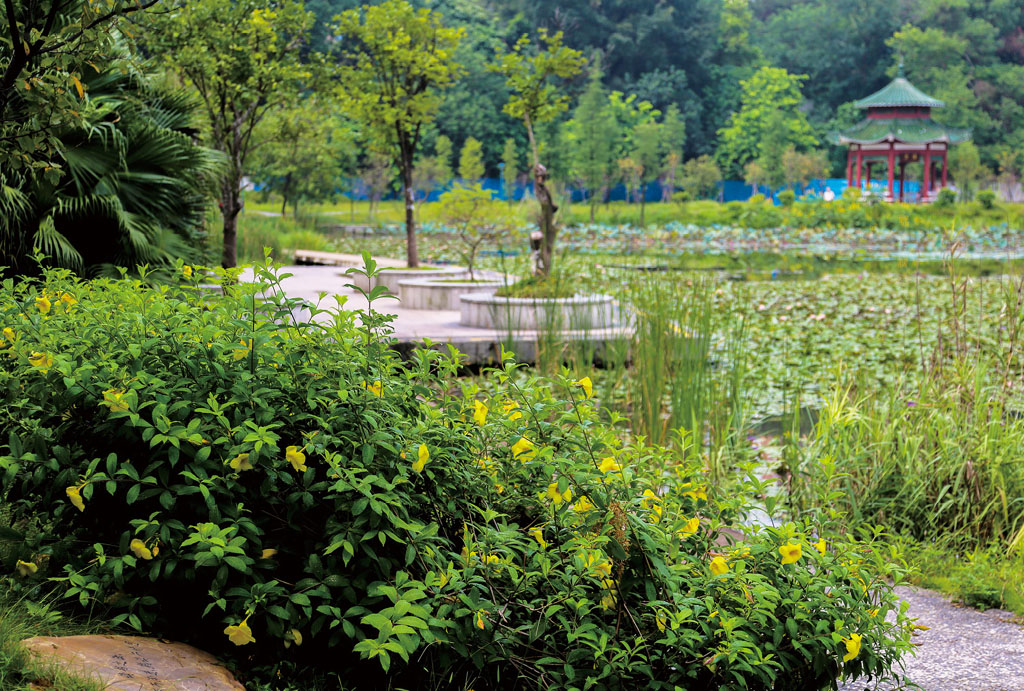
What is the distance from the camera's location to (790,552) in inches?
72.3

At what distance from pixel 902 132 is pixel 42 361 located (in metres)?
32.2

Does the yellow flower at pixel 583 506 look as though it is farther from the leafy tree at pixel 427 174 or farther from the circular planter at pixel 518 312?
the leafy tree at pixel 427 174

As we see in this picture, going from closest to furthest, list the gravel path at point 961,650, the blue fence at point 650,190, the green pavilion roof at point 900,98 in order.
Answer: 1. the gravel path at point 961,650
2. the green pavilion roof at point 900,98
3. the blue fence at point 650,190

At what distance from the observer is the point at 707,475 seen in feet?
12.4

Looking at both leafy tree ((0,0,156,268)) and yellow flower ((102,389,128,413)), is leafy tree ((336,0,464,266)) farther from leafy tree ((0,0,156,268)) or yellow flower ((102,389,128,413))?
yellow flower ((102,389,128,413))

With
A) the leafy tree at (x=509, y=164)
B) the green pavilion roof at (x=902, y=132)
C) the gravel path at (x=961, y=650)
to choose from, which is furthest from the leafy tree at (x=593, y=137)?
the gravel path at (x=961, y=650)

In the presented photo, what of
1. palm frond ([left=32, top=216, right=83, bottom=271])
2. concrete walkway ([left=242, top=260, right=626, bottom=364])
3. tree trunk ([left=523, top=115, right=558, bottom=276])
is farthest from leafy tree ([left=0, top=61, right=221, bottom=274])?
tree trunk ([left=523, top=115, right=558, bottom=276])

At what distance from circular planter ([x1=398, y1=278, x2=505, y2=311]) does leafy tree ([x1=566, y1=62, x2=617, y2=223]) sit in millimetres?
24415

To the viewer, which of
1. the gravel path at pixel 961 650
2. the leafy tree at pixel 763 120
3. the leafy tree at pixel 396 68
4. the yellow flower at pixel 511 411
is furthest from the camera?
the leafy tree at pixel 763 120

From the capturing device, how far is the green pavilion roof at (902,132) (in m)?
29.8

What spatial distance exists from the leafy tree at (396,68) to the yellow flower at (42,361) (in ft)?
33.4

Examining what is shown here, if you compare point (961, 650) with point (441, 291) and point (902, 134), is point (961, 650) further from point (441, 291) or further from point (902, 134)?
point (902, 134)

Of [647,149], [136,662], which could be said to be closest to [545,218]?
[136,662]

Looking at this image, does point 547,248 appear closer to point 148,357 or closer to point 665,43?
point 148,357
